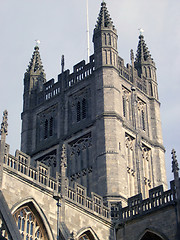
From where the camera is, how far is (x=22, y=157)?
1118 inches

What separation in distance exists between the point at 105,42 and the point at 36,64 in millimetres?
9432

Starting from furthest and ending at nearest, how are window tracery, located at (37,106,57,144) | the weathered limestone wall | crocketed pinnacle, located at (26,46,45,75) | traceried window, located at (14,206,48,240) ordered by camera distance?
crocketed pinnacle, located at (26,46,45,75) < window tracery, located at (37,106,57,144) < the weathered limestone wall < traceried window, located at (14,206,48,240)

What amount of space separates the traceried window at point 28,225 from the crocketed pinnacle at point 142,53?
78.5 feet

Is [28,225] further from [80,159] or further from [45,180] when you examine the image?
[80,159]

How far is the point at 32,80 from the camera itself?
49531 mm

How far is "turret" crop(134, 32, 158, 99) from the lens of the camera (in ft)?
156

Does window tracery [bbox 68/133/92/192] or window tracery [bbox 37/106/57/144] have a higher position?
window tracery [bbox 37/106/57/144]

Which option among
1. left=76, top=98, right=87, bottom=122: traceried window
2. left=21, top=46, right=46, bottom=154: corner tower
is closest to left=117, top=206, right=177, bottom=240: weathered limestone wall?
left=76, top=98, right=87, bottom=122: traceried window

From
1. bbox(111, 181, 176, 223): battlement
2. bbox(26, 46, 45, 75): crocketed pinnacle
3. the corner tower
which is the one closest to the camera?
bbox(111, 181, 176, 223): battlement

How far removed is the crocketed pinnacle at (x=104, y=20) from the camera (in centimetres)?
4509

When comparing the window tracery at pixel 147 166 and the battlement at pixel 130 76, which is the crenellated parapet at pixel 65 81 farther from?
the window tracery at pixel 147 166

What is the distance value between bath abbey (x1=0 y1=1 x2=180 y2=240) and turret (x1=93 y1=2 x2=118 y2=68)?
0.25 feet

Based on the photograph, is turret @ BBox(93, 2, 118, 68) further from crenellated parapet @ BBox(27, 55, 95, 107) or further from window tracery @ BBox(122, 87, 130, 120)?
window tracery @ BBox(122, 87, 130, 120)

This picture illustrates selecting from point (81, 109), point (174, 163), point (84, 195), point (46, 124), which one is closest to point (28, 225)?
point (84, 195)
